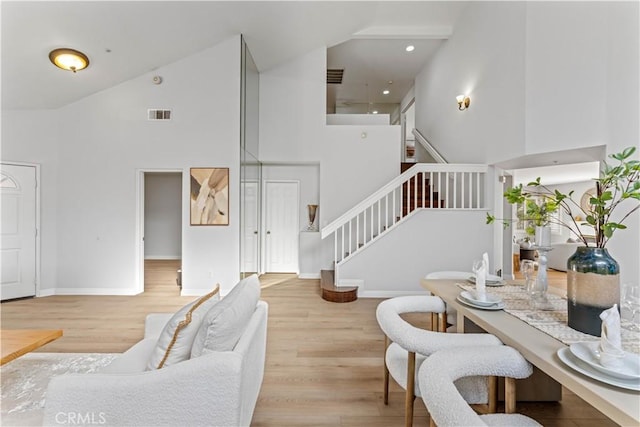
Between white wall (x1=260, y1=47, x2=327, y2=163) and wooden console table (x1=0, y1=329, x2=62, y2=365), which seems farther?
white wall (x1=260, y1=47, x2=327, y2=163)

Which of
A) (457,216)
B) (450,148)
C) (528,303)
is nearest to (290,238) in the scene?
(457,216)

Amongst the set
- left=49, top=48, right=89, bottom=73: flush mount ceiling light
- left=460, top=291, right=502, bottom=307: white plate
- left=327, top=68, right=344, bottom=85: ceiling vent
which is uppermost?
left=327, top=68, right=344, bottom=85: ceiling vent

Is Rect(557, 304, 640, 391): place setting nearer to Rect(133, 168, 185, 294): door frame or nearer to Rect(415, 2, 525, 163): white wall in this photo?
Rect(415, 2, 525, 163): white wall

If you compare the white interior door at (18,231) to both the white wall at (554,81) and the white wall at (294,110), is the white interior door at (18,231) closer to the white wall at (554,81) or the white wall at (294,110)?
the white wall at (294,110)

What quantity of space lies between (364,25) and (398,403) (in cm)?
635

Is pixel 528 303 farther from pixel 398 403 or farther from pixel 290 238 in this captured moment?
pixel 290 238

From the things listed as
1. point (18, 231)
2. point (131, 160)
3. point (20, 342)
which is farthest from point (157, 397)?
point (18, 231)

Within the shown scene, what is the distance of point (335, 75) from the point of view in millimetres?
7730

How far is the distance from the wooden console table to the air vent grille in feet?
11.7

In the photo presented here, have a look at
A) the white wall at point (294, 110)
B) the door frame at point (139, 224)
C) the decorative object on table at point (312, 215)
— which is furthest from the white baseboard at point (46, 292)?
the decorative object on table at point (312, 215)

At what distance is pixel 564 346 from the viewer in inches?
49.7

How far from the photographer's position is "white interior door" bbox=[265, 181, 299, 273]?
6344 millimetres

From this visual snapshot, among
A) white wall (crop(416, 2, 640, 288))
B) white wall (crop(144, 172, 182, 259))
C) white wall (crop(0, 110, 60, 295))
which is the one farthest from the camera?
white wall (crop(144, 172, 182, 259))

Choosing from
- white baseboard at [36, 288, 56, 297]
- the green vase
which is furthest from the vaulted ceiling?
the green vase
